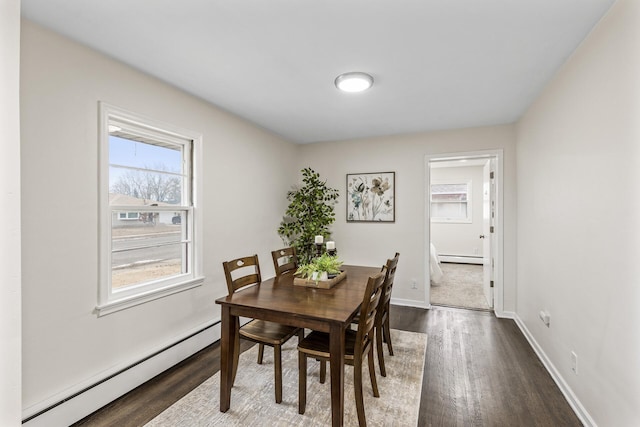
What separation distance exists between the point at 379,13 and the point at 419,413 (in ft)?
7.92

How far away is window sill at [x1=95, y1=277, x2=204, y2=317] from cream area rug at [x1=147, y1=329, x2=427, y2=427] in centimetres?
77

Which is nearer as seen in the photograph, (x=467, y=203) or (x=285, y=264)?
(x=285, y=264)

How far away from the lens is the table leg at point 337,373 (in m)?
1.65

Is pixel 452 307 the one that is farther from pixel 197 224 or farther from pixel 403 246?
pixel 197 224

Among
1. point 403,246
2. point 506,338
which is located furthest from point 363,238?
point 506,338

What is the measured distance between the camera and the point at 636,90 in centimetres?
139

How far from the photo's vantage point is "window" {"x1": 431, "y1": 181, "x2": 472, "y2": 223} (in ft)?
23.9

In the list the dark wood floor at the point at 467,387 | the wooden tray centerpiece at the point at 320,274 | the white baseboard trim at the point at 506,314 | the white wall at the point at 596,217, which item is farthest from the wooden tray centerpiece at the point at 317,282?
the white baseboard trim at the point at 506,314

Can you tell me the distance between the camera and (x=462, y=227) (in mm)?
7324

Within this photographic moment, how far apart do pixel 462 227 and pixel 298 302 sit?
6.47 meters

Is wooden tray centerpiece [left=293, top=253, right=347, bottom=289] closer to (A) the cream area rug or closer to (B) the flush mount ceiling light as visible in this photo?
(A) the cream area rug

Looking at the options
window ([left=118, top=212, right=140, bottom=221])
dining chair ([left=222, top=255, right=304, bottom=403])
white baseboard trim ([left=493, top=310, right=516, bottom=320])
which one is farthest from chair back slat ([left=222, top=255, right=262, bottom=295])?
white baseboard trim ([left=493, top=310, right=516, bottom=320])

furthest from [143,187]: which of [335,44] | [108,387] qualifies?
[335,44]

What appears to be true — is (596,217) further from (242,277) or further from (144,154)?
(144,154)
